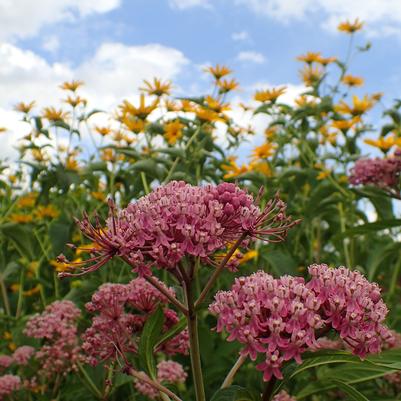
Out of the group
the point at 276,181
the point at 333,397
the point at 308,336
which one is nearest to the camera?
the point at 308,336

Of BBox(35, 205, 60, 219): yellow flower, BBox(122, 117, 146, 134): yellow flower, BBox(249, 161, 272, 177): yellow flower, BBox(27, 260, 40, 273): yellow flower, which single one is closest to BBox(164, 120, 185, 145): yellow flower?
BBox(122, 117, 146, 134): yellow flower

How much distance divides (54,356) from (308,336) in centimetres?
114

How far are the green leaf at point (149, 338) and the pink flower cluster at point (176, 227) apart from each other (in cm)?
11

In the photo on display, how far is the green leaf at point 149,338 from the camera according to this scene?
1.14m

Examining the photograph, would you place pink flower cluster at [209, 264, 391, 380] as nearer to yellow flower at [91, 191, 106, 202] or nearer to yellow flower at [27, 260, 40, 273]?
yellow flower at [27, 260, 40, 273]

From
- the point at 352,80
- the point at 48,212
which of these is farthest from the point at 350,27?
the point at 48,212

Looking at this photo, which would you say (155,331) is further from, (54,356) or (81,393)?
(81,393)

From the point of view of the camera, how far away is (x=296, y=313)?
40.1 inches

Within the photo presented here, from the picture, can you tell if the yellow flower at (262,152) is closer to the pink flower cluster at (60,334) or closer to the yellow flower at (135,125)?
the yellow flower at (135,125)

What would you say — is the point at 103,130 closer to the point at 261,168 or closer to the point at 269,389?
the point at 261,168

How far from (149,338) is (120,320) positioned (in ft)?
0.97

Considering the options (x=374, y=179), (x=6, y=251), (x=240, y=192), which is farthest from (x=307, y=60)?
(x=240, y=192)

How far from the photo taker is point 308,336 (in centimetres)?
102

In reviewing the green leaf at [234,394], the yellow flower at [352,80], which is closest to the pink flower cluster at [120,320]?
the green leaf at [234,394]
